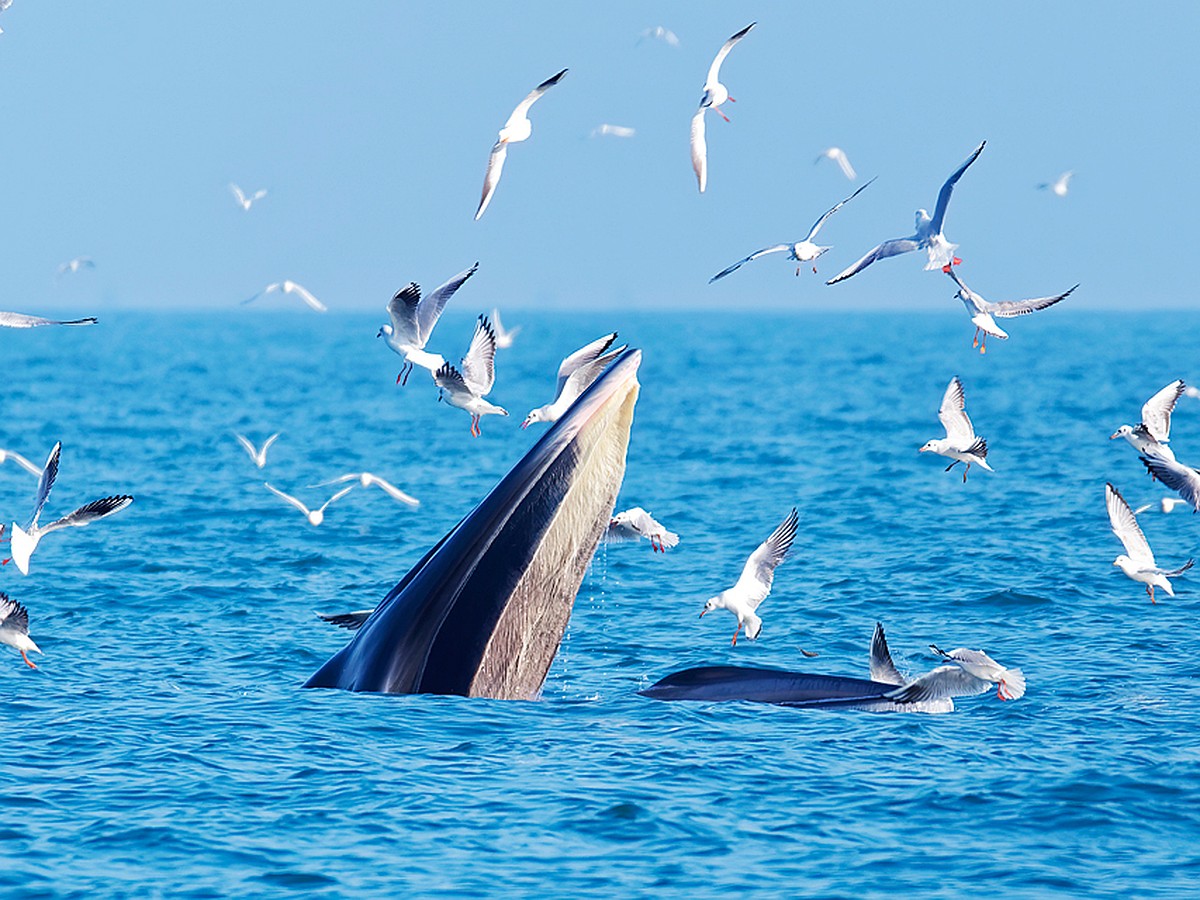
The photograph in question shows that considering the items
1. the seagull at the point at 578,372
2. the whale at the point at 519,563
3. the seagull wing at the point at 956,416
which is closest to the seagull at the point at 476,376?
the seagull at the point at 578,372

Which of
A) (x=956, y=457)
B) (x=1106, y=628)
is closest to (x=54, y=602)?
(x=956, y=457)

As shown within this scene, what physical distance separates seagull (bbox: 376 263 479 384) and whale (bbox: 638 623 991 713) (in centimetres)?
507

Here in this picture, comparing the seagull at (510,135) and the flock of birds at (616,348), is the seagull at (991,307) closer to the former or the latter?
the flock of birds at (616,348)

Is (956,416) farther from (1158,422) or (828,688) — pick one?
(828,688)

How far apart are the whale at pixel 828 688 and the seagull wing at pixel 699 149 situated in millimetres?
9220

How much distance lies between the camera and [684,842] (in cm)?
1335

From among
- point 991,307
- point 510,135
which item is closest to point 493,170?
point 510,135

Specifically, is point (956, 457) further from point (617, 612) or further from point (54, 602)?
point (54, 602)

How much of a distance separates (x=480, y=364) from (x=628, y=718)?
505 cm

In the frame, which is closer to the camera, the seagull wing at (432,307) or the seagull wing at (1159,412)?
the seagull wing at (432,307)

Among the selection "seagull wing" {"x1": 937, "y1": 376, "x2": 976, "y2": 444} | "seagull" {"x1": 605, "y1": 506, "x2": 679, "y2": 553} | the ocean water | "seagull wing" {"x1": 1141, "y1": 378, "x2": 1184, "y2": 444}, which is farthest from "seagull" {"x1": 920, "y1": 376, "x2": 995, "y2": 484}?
"seagull" {"x1": 605, "y1": 506, "x2": 679, "y2": 553}

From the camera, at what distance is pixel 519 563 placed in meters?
12.6

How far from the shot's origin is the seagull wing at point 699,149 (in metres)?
24.0

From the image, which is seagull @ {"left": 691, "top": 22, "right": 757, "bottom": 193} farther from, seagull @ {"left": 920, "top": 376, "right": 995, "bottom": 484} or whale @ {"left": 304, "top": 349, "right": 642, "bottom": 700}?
whale @ {"left": 304, "top": 349, "right": 642, "bottom": 700}
